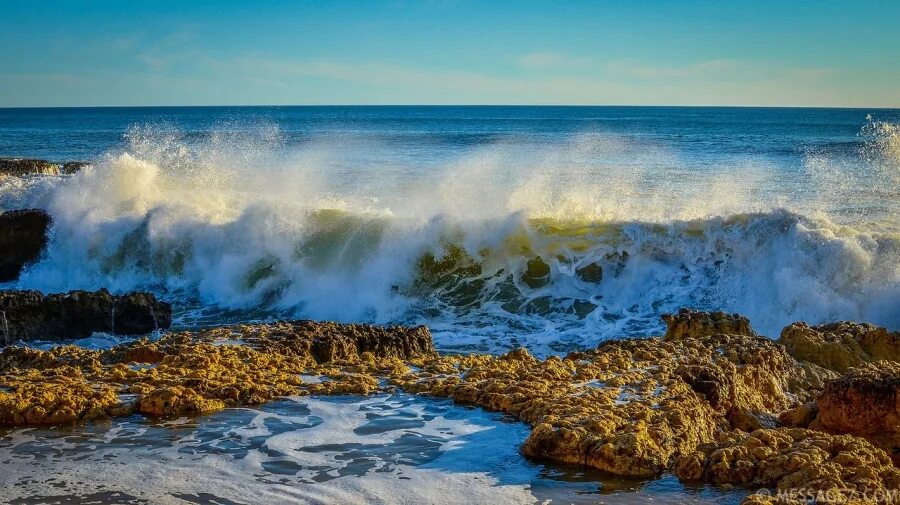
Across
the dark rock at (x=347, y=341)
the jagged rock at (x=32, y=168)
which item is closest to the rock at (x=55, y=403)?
the dark rock at (x=347, y=341)

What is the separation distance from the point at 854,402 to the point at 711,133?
5649cm

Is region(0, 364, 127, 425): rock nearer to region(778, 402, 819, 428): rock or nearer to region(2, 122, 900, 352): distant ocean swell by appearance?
region(778, 402, 819, 428): rock

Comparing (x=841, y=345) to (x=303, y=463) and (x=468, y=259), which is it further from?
(x=468, y=259)

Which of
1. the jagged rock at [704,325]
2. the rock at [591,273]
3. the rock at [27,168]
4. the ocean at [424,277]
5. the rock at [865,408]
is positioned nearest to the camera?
the ocean at [424,277]

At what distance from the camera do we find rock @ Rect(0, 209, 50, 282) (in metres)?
17.6

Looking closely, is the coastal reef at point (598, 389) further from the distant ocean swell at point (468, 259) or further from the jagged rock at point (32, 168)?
the jagged rock at point (32, 168)

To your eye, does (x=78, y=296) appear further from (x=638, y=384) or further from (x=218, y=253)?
(x=638, y=384)

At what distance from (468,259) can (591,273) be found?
2.22 metres

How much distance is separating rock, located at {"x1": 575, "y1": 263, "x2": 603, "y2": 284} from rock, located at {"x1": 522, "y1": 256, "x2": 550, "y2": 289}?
0.53 m

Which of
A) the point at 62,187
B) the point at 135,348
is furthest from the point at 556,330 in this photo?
the point at 62,187

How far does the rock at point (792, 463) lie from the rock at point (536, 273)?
8738 millimetres

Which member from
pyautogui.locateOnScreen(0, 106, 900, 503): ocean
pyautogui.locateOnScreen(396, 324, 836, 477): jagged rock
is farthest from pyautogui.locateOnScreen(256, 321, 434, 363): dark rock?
pyautogui.locateOnScreen(0, 106, 900, 503): ocean

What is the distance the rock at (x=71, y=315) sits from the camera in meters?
11.5

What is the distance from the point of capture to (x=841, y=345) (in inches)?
373
